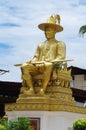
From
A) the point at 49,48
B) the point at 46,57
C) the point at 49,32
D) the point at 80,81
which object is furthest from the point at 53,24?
the point at 80,81

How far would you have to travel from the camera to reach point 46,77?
52.9ft

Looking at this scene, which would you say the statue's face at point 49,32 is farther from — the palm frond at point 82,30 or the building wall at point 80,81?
the building wall at point 80,81

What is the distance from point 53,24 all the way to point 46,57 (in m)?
1.30

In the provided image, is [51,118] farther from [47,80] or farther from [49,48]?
[49,48]

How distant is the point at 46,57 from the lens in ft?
55.7

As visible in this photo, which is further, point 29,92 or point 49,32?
point 49,32

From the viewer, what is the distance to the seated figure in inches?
640

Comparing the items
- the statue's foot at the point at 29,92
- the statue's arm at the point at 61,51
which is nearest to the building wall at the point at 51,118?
the statue's foot at the point at 29,92

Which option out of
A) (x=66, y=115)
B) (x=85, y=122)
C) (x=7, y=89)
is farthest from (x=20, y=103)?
(x=7, y=89)

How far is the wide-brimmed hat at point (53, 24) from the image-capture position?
17.2m

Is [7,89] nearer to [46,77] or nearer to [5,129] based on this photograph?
[46,77]

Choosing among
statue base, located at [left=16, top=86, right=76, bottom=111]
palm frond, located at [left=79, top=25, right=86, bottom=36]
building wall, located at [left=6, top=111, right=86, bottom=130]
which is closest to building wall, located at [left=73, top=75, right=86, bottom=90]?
palm frond, located at [left=79, top=25, right=86, bottom=36]

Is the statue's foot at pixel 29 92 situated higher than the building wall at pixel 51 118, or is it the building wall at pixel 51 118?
the statue's foot at pixel 29 92

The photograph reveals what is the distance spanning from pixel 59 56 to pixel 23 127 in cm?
517
